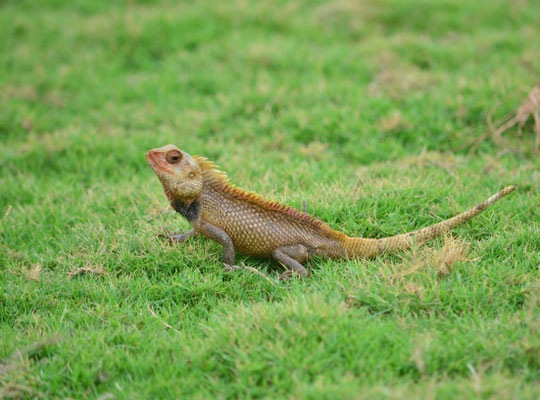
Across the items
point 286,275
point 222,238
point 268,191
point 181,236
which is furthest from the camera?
point 268,191

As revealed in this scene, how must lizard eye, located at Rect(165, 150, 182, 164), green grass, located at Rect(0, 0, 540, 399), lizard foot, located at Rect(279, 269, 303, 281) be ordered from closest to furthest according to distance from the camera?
1. green grass, located at Rect(0, 0, 540, 399)
2. lizard foot, located at Rect(279, 269, 303, 281)
3. lizard eye, located at Rect(165, 150, 182, 164)

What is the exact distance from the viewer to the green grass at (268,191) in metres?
3.46

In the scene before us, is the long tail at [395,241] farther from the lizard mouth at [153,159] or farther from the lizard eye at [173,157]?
the lizard mouth at [153,159]

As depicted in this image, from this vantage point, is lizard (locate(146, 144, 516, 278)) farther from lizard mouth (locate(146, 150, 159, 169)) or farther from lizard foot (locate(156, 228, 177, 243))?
lizard foot (locate(156, 228, 177, 243))

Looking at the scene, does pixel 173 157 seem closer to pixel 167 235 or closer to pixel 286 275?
pixel 167 235

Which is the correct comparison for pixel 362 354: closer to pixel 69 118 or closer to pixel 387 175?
pixel 387 175

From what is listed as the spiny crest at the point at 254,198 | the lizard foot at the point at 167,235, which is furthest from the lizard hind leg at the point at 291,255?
the lizard foot at the point at 167,235

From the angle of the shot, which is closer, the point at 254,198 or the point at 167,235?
the point at 254,198

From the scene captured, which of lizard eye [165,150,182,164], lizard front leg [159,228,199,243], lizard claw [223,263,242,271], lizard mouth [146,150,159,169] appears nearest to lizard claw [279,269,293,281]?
lizard claw [223,263,242,271]

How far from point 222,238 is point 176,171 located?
749 millimetres

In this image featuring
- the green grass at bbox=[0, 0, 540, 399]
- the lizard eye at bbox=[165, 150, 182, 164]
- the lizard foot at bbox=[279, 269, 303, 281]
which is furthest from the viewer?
the lizard eye at bbox=[165, 150, 182, 164]

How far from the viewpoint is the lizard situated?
4.50 metres

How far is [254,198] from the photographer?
4.61m

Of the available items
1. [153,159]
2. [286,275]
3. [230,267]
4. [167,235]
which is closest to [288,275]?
[286,275]
